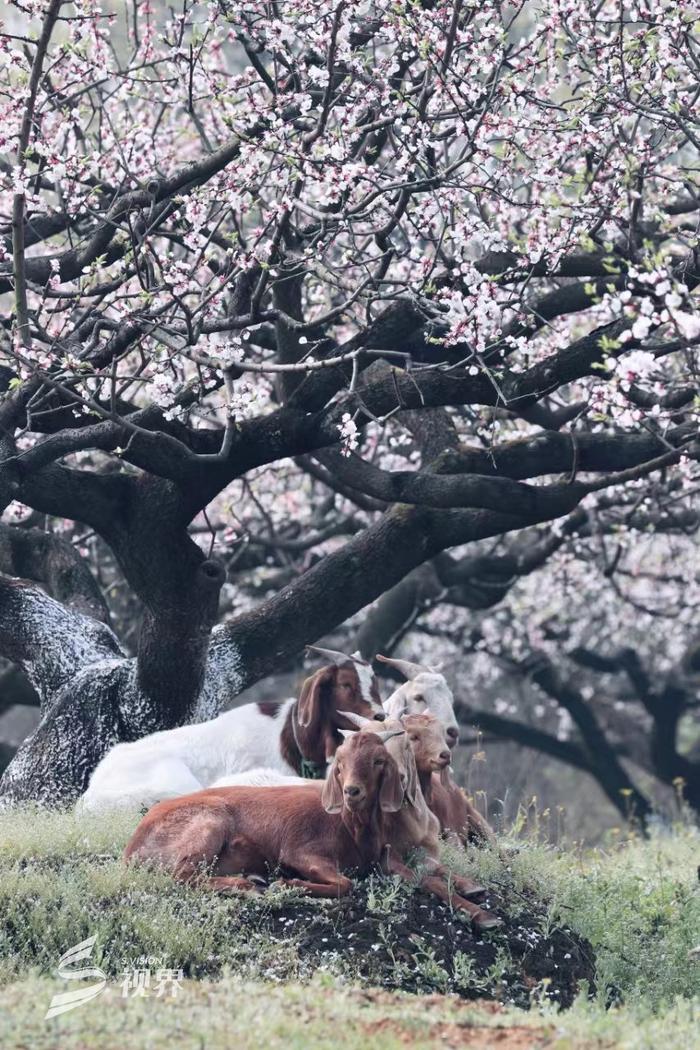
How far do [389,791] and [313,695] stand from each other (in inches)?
89.1

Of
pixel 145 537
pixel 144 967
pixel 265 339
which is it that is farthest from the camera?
pixel 265 339

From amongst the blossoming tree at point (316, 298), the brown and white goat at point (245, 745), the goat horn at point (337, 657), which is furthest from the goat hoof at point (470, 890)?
the blossoming tree at point (316, 298)

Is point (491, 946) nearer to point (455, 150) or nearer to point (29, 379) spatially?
point (29, 379)

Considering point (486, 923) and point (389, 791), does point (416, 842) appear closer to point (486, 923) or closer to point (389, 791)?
point (389, 791)

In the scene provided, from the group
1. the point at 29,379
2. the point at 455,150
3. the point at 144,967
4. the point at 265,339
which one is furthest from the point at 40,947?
the point at 455,150

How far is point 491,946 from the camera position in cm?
746

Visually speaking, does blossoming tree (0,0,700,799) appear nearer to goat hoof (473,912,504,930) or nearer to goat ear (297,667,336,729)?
goat ear (297,667,336,729)

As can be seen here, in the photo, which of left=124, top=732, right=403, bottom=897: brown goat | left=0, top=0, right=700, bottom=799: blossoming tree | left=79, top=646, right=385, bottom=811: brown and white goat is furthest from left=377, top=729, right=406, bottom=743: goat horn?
left=0, top=0, right=700, bottom=799: blossoming tree

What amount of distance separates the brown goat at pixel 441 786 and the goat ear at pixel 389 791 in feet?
2.62

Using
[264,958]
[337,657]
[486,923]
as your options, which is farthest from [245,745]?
[264,958]

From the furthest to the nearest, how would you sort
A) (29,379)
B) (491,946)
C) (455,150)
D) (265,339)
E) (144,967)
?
1. (455,150)
2. (265,339)
3. (29,379)
4. (491,946)
5. (144,967)

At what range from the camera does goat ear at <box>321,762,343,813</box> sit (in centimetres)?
772

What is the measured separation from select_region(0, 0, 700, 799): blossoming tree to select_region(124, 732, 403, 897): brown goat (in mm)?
2465

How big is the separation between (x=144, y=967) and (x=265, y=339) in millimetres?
6519
